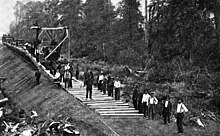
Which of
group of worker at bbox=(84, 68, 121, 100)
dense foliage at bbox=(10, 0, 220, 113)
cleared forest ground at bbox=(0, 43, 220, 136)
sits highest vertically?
dense foliage at bbox=(10, 0, 220, 113)

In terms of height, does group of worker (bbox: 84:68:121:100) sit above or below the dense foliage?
below

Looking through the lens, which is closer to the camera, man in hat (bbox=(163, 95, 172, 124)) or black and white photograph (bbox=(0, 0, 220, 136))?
black and white photograph (bbox=(0, 0, 220, 136))

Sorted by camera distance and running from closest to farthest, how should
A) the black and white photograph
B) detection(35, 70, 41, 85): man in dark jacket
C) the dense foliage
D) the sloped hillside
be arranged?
the sloped hillside, the black and white photograph, the dense foliage, detection(35, 70, 41, 85): man in dark jacket

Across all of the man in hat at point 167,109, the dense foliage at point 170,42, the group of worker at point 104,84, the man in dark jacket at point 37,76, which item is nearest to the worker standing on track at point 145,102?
the man in hat at point 167,109

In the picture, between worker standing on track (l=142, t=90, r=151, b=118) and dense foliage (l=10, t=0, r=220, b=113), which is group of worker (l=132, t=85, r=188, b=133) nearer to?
worker standing on track (l=142, t=90, r=151, b=118)

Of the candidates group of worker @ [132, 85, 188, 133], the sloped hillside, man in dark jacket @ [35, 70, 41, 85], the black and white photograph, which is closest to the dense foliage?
the black and white photograph

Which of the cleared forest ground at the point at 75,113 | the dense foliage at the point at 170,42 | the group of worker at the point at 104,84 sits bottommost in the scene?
the cleared forest ground at the point at 75,113

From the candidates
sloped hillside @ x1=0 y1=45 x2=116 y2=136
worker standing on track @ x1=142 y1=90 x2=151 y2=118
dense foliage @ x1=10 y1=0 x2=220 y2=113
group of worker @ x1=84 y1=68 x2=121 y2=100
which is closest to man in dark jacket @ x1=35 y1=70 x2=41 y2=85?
sloped hillside @ x1=0 y1=45 x2=116 y2=136

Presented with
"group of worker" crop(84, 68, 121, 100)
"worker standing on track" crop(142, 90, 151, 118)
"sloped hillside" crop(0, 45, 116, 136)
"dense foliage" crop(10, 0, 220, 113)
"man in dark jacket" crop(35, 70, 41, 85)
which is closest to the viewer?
"sloped hillside" crop(0, 45, 116, 136)

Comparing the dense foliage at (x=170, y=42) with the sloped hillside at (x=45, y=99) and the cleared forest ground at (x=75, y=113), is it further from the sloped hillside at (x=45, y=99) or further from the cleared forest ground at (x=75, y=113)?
the sloped hillside at (x=45, y=99)

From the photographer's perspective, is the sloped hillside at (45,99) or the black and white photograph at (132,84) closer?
the sloped hillside at (45,99)

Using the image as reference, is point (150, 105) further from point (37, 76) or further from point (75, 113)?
point (37, 76)

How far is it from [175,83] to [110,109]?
23.7ft

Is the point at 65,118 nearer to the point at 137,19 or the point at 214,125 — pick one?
the point at 214,125
